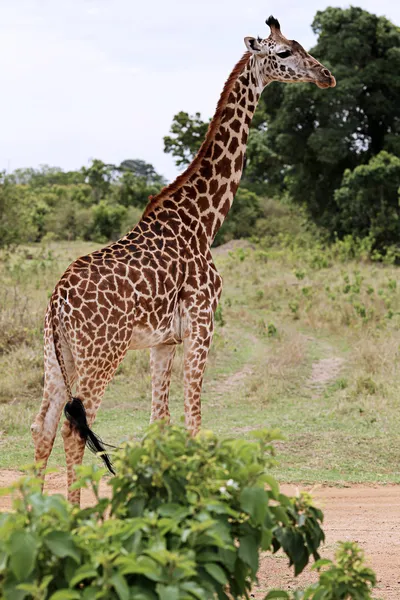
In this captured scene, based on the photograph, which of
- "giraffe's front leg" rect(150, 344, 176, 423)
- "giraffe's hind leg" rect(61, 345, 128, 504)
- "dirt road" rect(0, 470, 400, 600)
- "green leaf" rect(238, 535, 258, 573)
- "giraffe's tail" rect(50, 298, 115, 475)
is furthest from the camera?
"giraffe's front leg" rect(150, 344, 176, 423)

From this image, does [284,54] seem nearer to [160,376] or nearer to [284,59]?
[284,59]

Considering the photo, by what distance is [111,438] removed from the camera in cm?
920

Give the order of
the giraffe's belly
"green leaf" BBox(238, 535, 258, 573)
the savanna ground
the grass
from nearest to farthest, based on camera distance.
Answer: "green leaf" BBox(238, 535, 258, 573)
the giraffe's belly
the savanna ground
the grass

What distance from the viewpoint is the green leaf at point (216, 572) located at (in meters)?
2.77

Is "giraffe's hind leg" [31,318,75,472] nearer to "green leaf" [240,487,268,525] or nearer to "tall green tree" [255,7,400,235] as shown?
"green leaf" [240,487,268,525]

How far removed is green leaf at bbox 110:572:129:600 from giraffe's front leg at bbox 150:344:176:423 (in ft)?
12.2

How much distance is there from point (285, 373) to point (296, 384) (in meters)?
0.24

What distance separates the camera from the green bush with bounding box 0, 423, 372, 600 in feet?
8.61

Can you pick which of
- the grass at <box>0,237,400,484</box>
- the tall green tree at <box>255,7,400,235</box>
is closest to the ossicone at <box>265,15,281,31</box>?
the grass at <box>0,237,400,484</box>

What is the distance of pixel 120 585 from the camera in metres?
2.56

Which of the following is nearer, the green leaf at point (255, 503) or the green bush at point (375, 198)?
the green leaf at point (255, 503)

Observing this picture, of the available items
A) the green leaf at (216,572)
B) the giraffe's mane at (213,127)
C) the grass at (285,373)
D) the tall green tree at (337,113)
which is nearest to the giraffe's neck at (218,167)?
the giraffe's mane at (213,127)

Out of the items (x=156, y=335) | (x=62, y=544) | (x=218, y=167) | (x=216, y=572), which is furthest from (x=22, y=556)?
(x=218, y=167)

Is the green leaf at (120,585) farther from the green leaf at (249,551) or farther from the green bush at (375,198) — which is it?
the green bush at (375,198)
